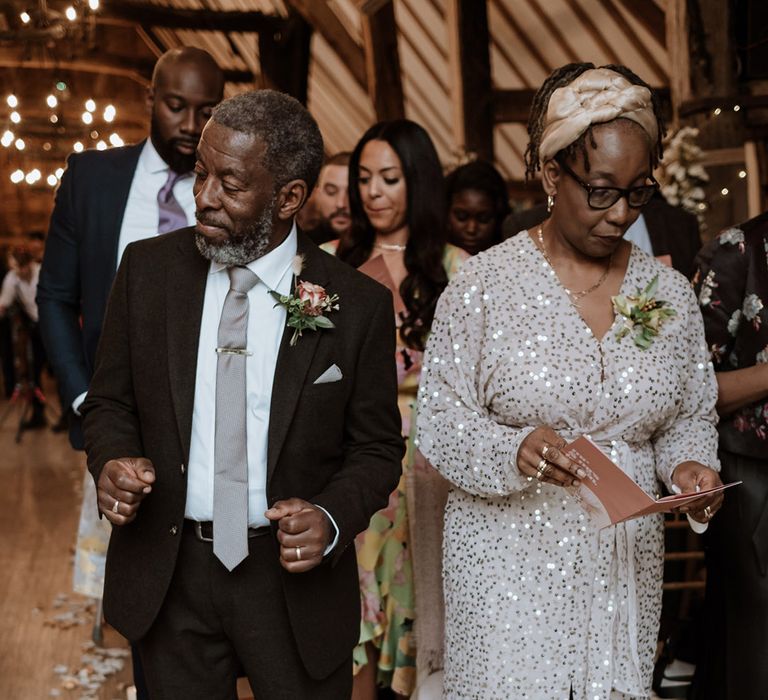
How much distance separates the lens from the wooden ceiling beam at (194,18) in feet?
44.8

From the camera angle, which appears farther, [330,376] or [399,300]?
[399,300]

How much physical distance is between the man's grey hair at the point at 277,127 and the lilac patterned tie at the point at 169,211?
1.16 metres

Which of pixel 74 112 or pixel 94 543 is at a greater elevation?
pixel 74 112

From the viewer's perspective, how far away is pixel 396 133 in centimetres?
378

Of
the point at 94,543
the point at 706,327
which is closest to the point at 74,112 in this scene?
the point at 94,543

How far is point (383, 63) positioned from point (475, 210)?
6056 mm

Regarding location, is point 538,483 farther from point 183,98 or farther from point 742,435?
point 183,98

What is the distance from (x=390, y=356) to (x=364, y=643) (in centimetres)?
156

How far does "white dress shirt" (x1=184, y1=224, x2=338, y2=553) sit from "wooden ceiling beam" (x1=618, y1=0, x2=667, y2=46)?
7.25m

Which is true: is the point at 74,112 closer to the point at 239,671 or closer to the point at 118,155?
the point at 118,155

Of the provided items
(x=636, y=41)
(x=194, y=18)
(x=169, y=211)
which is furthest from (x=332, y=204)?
(x=194, y=18)

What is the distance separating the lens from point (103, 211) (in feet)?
11.3

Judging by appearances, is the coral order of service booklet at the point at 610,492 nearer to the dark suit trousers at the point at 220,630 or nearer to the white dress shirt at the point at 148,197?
the dark suit trousers at the point at 220,630

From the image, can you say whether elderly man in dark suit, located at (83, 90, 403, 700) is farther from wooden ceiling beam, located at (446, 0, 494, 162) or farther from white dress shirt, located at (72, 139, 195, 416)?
wooden ceiling beam, located at (446, 0, 494, 162)
